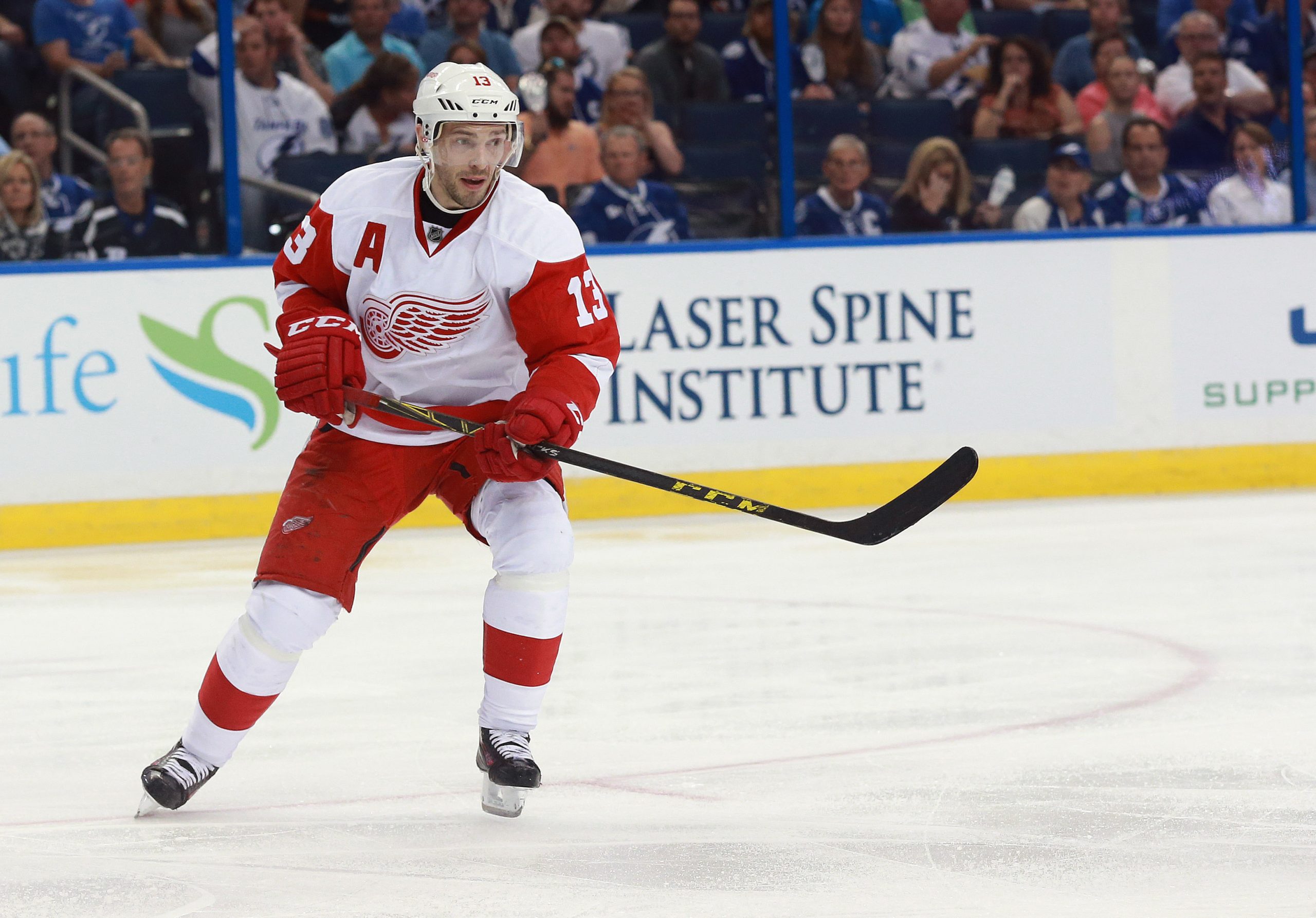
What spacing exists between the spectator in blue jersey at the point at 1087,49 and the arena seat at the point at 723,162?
4.22ft

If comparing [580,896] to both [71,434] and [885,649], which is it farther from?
[71,434]

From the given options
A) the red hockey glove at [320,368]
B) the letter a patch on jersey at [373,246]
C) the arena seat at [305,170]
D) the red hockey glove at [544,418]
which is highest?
the arena seat at [305,170]

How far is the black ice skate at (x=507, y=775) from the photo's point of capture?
281 centimetres

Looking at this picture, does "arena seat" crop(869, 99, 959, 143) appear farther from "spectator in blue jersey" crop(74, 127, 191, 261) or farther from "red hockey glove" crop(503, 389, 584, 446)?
"red hockey glove" crop(503, 389, 584, 446)

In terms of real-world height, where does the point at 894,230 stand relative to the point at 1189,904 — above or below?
above

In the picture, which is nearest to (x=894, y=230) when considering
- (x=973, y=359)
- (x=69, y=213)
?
(x=973, y=359)

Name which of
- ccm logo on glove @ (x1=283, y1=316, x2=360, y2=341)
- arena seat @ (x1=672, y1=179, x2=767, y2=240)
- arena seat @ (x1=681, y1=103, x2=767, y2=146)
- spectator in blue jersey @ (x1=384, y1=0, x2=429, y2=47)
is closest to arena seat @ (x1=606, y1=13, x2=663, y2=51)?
arena seat @ (x1=681, y1=103, x2=767, y2=146)

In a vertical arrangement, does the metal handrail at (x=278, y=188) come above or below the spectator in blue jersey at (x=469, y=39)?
below

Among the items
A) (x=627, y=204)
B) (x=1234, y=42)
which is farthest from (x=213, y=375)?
(x=1234, y=42)

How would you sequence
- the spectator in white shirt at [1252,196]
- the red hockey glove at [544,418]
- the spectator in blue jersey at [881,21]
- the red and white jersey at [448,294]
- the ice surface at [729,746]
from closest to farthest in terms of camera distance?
the ice surface at [729,746] → the red hockey glove at [544,418] → the red and white jersey at [448,294] → the spectator in blue jersey at [881,21] → the spectator in white shirt at [1252,196]

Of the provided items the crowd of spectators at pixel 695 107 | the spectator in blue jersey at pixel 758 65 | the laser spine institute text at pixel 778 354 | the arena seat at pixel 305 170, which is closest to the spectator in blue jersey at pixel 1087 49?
the crowd of spectators at pixel 695 107

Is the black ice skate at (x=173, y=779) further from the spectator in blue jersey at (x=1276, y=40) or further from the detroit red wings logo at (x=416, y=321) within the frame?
the spectator in blue jersey at (x=1276, y=40)

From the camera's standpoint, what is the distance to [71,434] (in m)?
6.41

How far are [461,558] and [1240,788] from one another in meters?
3.41
